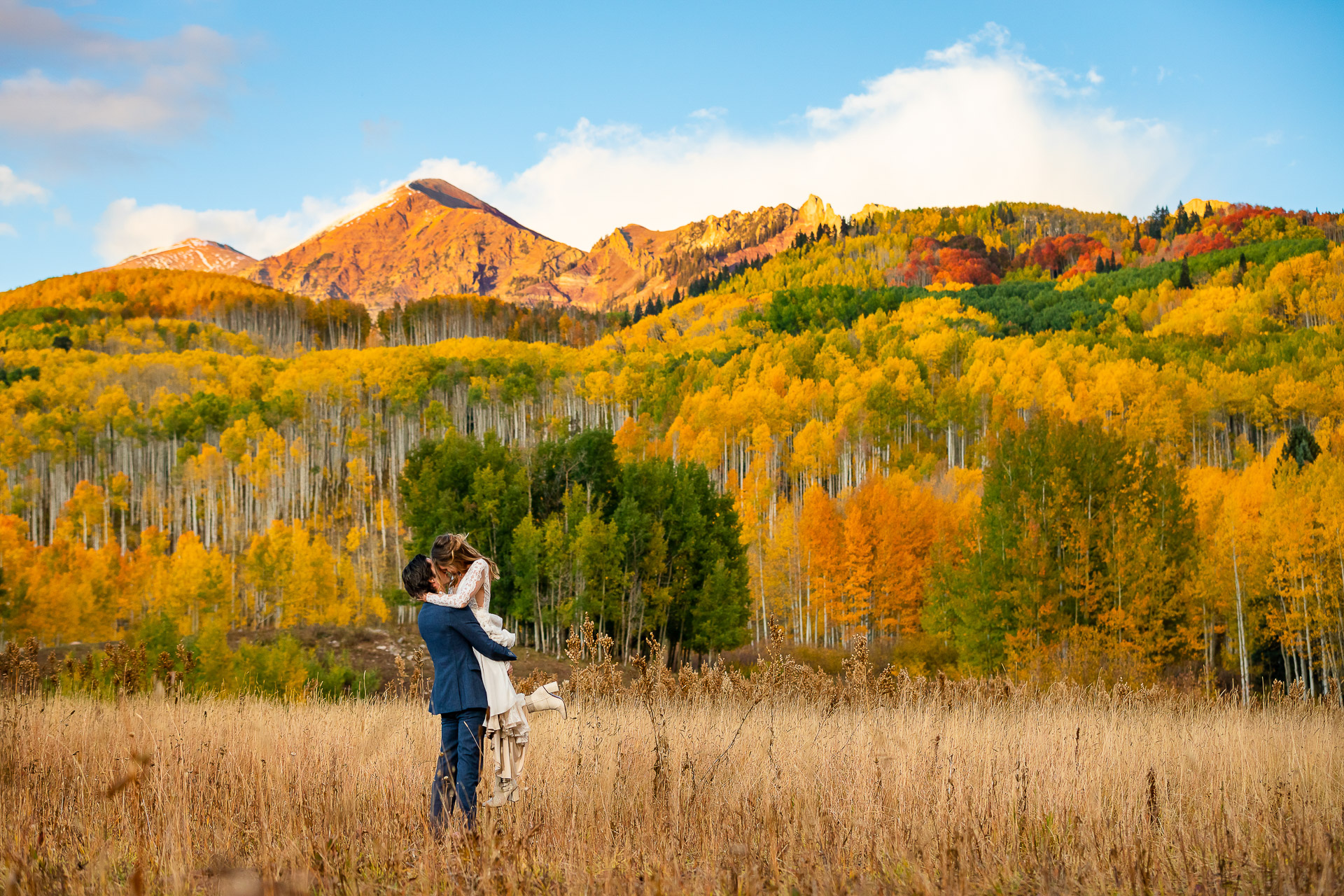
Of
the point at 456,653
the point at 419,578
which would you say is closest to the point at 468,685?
the point at 456,653

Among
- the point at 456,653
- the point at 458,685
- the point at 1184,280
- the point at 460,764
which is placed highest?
the point at 1184,280

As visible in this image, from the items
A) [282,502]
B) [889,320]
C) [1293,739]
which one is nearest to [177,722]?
[1293,739]

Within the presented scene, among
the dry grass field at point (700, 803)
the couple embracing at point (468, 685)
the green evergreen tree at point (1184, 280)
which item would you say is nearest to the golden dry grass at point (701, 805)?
the dry grass field at point (700, 803)

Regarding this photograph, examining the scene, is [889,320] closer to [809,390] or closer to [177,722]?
[809,390]

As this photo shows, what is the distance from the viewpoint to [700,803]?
5531 millimetres

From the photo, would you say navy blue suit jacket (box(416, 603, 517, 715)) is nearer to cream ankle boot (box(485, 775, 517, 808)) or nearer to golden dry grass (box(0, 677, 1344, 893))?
cream ankle boot (box(485, 775, 517, 808))

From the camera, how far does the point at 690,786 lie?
19.3ft

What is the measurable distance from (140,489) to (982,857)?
303ft

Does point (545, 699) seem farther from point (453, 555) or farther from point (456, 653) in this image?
point (453, 555)

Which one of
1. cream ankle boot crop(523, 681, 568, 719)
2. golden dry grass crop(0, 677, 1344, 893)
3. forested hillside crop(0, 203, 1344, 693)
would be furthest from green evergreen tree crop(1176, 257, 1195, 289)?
cream ankle boot crop(523, 681, 568, 719)

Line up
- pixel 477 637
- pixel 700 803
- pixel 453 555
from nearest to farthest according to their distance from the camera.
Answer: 1. pixel 477 637
2. pixel 453 555
3. pixel 700 803

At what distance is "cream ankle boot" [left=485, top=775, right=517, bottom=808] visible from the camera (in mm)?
5113

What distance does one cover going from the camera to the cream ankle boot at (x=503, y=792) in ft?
16.8

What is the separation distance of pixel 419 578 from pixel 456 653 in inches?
20.4
